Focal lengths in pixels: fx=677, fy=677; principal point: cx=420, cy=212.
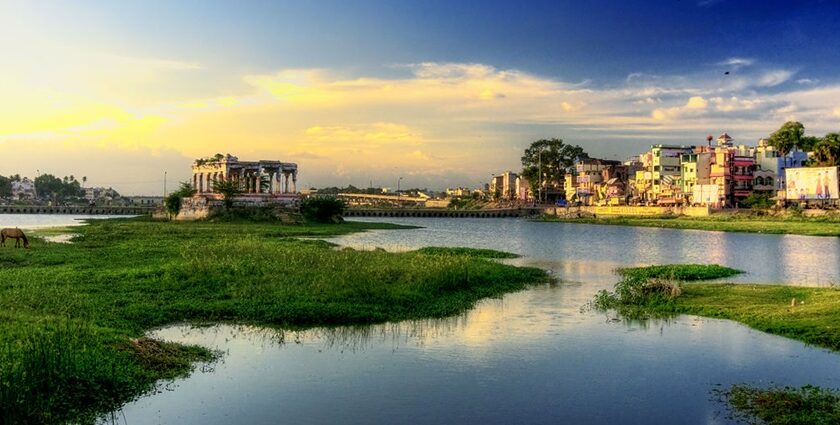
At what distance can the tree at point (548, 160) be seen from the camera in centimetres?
16588

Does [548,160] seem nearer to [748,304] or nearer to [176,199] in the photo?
[176,199]

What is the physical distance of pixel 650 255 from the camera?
1973 inches

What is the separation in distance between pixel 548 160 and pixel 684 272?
134m

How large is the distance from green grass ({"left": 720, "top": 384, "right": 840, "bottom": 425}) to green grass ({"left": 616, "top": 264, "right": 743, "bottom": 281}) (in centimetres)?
1958

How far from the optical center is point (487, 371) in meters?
16.2

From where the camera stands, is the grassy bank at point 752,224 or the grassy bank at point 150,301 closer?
the grassy bank at point 150,301

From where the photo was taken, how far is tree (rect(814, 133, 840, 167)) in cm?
9894

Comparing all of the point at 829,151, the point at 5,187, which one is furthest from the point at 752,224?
the point at 5,187

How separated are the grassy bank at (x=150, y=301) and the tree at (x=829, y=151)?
84817 millimetres

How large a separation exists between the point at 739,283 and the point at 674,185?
3988 inches

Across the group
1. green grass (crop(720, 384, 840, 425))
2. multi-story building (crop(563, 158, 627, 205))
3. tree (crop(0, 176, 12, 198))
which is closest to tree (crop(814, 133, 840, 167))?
multi-story building (crop(563, 158, 627, 205))

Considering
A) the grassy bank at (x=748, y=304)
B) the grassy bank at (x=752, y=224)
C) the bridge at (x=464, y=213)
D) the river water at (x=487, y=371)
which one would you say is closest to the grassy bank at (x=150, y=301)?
the river water at (x=487, y=371)

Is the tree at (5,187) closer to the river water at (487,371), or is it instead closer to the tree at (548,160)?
the tree at (548,160)

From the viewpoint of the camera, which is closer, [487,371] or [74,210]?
[487,371]
